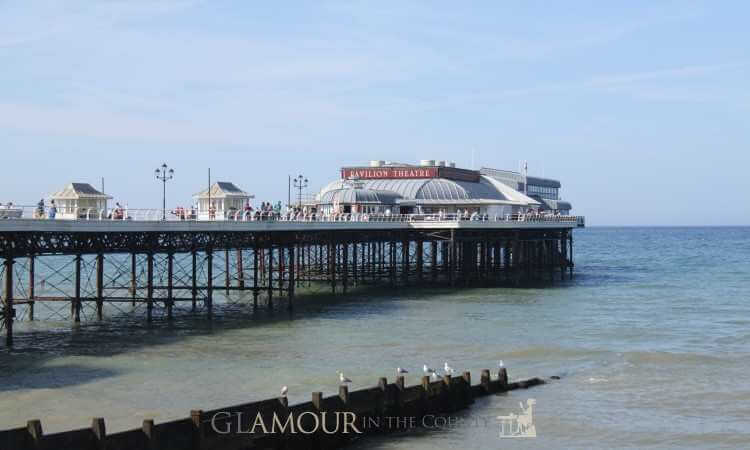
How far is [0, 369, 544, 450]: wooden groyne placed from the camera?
19.2 metres

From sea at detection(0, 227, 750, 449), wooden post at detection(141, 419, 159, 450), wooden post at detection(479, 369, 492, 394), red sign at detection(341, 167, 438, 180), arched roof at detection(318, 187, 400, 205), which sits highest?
red sign at detection(341, 167, 438, 180)

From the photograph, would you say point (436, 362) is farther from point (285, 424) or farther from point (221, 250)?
point (221, 250)

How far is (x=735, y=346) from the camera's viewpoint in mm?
40938

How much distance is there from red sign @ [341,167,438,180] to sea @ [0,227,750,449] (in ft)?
99.7

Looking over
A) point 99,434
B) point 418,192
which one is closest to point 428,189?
point 418,192

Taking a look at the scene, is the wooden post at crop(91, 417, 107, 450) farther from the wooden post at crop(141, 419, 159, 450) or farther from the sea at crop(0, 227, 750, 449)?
the sea at crop(0, 227, 750, 449)

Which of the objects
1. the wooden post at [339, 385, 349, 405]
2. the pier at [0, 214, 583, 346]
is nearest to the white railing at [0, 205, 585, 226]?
the pier at [0, 214, 583, 346]

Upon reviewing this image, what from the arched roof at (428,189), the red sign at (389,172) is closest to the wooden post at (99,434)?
the arched roof at (428,189)

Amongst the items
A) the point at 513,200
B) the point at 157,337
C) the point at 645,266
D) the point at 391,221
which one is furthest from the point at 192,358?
the point at 645,266

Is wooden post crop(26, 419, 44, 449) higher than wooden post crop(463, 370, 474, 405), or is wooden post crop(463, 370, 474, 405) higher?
wooden post crop(26, 419, 44, 449)

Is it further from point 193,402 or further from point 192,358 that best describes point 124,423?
point 192,358

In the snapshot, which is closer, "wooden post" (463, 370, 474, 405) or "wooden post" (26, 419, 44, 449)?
"wooden post" (26, 419, 44, 449)

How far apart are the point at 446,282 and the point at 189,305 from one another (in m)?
23.0

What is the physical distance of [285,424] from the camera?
22.3 m
